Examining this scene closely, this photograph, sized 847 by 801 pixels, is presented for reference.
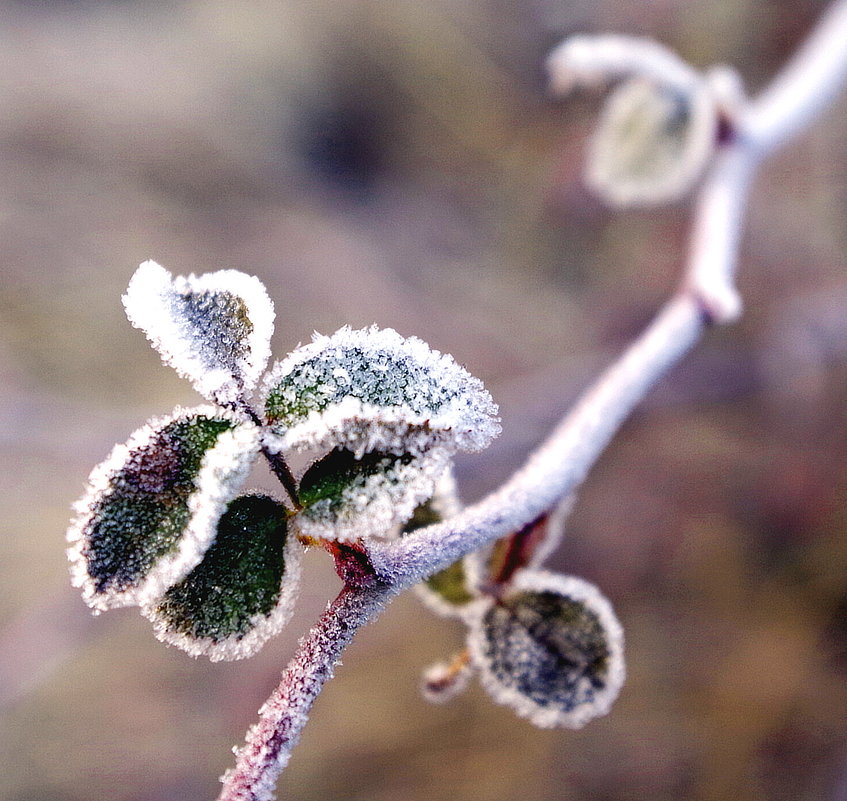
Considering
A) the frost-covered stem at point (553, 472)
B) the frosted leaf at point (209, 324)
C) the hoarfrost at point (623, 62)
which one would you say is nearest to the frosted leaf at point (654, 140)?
the hoarfrost at point (623, 62)

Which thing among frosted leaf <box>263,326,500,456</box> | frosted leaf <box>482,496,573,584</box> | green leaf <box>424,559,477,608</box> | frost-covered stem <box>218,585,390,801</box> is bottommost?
frost-covered stem <box>218,585,390,801</box>

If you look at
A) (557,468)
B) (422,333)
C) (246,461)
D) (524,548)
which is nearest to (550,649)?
(524,548)

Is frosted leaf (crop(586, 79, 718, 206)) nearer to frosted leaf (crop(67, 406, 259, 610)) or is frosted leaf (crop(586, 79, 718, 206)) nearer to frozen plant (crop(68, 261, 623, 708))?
frozen plant (crop(68, 261, 623, 708))

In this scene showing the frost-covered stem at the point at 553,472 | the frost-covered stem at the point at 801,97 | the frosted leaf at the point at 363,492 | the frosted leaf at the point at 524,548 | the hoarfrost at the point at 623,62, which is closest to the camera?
the frosted leaf at the point at 363,492

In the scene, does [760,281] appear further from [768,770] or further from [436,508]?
[436,508]

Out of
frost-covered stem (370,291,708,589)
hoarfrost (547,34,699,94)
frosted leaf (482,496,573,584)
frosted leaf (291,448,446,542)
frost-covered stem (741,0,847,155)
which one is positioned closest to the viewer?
frosted leaf (291,448,446,542)

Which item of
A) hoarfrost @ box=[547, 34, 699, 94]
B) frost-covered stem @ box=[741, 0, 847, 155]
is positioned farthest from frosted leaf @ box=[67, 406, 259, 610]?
frost-covered stem @ box=[741, 0, 847, 155]

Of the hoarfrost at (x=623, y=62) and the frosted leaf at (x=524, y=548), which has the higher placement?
the hoarfrost at (x=623, y=62)

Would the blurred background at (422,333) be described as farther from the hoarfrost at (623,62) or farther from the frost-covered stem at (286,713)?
the frost-covered stem at (286,713)

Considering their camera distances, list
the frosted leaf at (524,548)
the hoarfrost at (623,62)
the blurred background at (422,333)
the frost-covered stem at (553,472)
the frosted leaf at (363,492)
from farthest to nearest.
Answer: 1. the blurred background at (422,333)
2. the hoarfrost at (623,62)
3. the frosted leaf at (524,548)
4. the frost-covered stem at (553,472)
5. the frosted leaf at (363,492)
